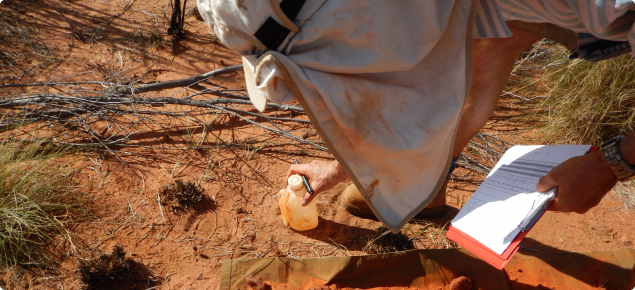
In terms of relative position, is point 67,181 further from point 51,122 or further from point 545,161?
point 545,161

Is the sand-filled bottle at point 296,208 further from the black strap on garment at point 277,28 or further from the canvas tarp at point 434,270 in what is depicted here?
the black strap on garment at point 277,28

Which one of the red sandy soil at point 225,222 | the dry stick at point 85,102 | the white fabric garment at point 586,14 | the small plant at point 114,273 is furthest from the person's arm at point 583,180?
the dry stick at point 85,102

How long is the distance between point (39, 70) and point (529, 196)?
3798 mm

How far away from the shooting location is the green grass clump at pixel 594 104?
9.23 ft

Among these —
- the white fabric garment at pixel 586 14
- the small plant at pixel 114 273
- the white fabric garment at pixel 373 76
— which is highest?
the white fabric garment at pixel 586 14

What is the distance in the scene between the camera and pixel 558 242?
242 cm

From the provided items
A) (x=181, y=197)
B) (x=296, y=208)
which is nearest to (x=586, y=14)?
(x=296, y=208)

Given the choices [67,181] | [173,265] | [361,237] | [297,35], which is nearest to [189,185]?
[173,265]

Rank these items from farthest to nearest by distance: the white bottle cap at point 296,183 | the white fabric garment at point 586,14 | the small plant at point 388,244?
the small plant at point 388,244 < the white bottle cap at point 296,183 < the white fabric garment at point 586,14

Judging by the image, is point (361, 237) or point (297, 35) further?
point (361, 237)

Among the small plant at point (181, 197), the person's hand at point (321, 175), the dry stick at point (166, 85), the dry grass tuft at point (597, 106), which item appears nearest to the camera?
the person's hand at point (321, 175)

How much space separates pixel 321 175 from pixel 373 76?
0.83m

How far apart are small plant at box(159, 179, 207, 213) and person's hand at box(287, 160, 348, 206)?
721 mm

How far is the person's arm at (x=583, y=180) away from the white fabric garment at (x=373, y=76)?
0.38m
